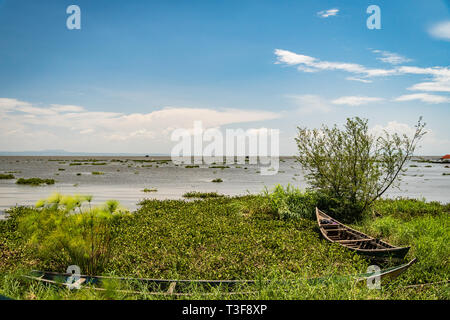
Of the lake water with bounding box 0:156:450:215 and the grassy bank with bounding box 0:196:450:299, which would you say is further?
the lake water with bounding box 0:156:450:215

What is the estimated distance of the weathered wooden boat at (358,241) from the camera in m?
6.28

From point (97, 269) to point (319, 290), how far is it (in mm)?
3937

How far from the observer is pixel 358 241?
765cm

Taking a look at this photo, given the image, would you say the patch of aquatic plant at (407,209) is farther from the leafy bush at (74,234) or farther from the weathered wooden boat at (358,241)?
the leafy bush at (74,234)

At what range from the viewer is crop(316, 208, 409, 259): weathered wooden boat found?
6.28 m

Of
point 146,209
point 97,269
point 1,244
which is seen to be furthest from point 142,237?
point 146,209

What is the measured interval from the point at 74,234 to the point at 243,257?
130 inches

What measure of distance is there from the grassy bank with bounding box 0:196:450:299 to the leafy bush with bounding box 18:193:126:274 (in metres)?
0.24

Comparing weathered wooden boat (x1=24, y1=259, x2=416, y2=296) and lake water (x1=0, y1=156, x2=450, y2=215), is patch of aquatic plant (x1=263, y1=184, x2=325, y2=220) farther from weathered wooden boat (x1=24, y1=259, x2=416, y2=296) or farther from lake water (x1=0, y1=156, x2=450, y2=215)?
weathered wooden boat (x1=24, y1=259, x2=416, y2=296)

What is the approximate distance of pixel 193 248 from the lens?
7.33 metres

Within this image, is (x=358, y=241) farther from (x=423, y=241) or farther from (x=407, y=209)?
(x=407, y=209)

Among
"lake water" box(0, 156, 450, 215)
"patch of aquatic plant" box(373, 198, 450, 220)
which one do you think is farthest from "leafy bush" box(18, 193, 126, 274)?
"patch of aquatic plant" box(373, 198, 450, 220)

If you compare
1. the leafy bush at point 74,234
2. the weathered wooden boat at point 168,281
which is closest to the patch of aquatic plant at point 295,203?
the weathered wooden boat at point 168,281

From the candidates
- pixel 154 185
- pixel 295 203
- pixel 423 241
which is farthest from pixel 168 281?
pixel 154 185
